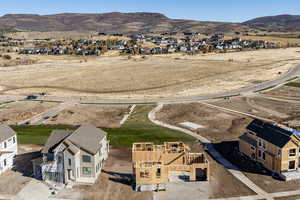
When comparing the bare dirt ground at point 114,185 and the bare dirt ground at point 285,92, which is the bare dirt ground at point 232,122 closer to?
the bare dirt ground at point 285,92

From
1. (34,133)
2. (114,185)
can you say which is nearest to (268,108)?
(114,185)

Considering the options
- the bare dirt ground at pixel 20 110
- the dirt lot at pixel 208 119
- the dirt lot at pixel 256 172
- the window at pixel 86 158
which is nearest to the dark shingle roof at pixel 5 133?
the window at pixel 86 158

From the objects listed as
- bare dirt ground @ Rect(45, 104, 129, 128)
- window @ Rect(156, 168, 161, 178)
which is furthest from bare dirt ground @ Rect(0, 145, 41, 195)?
window @ Rect(156, 168, 161, 178)

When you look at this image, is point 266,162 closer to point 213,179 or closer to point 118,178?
point 213,179

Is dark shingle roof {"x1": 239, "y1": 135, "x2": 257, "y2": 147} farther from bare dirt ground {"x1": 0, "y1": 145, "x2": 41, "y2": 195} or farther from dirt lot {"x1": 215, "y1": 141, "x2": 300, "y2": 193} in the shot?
bare dirt ground {"x1": 0, "y1": 145, "x2": 41, "y2": 195}

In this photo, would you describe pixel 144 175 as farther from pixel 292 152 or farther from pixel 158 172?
pixel 292 152

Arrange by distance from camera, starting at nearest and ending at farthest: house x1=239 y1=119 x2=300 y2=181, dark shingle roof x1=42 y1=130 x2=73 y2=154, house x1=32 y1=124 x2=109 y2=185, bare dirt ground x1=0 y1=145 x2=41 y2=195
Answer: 1. bare dirt ground x1=0 y1=145 x2=41 y2=195
2. house x1=32 y1=124 x2=109 y2=185
3. house x1=239 y1=119 x2=300 y2=181
4. dark shingle roof x1=42 y1=130 x2=73 y2=154
